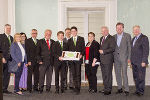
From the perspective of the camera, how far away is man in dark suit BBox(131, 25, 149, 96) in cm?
518

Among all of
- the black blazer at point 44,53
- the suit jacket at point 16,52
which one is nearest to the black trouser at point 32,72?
the black blazer at point 44,53

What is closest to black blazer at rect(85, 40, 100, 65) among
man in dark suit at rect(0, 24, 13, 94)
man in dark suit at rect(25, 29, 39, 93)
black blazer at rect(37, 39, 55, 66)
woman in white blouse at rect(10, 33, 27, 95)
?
black blazer at rect(37, 39, 55, 66)

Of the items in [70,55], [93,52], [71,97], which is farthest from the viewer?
[93,52]

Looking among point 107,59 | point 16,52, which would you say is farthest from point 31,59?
point 107,59

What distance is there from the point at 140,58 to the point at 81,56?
53.2 inches

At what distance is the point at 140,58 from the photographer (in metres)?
5.24

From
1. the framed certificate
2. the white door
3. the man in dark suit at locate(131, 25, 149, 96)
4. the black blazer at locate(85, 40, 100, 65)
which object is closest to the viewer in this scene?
the man in dark suit at locate(131, 25, 149, 96)

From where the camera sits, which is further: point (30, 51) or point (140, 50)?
point (30, 51)

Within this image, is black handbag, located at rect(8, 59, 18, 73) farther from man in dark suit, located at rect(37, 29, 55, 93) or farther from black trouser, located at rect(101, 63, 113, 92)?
black trouser, located at rect(101, 63, 113, 92)

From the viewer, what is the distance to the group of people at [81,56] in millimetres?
5250

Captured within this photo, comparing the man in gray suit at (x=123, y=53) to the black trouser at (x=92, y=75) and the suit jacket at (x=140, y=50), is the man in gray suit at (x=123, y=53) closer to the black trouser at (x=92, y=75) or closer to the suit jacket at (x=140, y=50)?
the suit jacket at (x=140, y=50)

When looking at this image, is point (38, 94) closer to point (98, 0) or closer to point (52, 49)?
point (52, 49)

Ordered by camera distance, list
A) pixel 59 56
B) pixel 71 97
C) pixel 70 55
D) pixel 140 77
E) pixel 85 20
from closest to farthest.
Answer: pixel 71 97 < pixel 140 77 < pixel 70 55 < pixel 59 56 < pixel 85 20

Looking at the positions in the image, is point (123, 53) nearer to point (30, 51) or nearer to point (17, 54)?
point (30, 51)
